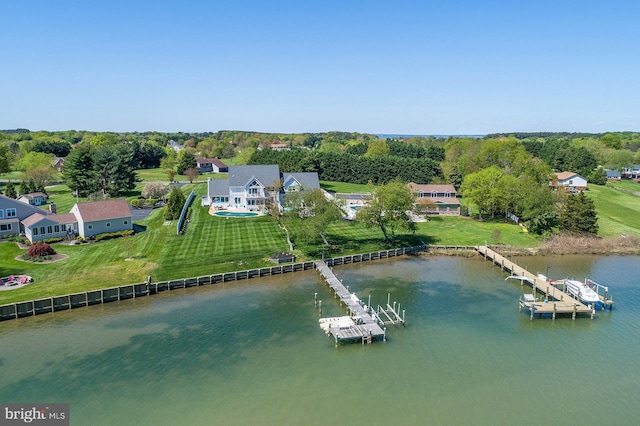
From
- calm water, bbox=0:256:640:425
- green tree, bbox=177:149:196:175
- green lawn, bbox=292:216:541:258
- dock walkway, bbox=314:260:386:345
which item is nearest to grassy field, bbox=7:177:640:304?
green lawn, bbox=292:216:541:258

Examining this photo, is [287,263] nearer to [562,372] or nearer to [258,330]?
[258,330]

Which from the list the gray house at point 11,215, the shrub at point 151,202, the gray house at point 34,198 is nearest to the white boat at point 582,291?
the shrub at point 151,202

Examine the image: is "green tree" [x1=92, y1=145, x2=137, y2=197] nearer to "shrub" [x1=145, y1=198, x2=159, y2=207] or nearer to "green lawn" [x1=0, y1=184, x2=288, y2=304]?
"shrub" [x1=145, y1=198, x2=159, y2=207]

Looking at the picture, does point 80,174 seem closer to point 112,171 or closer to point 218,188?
point 112,171

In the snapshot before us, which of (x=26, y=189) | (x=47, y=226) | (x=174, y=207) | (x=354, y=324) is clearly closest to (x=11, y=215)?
(x=47, y=226)

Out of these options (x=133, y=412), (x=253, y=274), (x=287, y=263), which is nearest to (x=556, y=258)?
(x=287, y=263)

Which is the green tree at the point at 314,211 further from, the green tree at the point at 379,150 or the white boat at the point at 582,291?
the green tree at the point at 379,150
